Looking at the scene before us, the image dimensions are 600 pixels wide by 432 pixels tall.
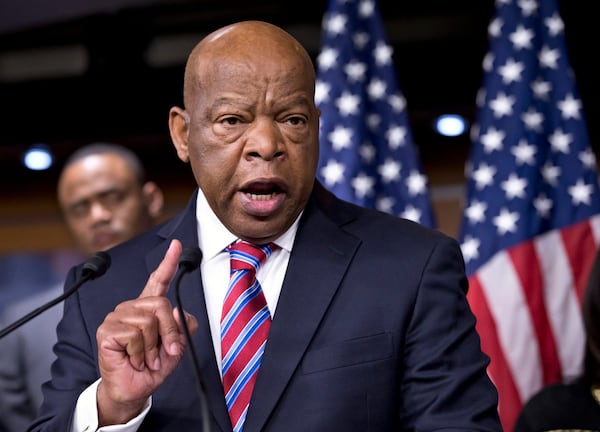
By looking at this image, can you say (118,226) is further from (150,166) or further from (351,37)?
(150,166)

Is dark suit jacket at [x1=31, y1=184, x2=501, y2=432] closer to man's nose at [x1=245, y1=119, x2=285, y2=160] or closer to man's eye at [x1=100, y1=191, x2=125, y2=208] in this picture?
man's nose at [x1=245, y1=119, x2=285, y2=160]

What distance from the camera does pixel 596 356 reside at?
86.7 inches

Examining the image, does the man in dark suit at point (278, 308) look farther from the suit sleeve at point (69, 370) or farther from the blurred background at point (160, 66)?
the blurred background at point (160, 66)

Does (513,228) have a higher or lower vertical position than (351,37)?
lower

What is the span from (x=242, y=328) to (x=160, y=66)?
3.19 m

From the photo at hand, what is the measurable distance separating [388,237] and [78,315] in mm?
573

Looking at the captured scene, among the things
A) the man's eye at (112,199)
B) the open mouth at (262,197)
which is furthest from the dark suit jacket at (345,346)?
the man's eye at (112,199)

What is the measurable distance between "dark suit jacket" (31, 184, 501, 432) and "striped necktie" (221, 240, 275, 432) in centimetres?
3

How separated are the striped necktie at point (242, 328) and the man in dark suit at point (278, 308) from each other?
0.7 inches

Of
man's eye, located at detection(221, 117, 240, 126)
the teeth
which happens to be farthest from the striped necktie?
man's eye, located at detection(221, 117, 240, 126)

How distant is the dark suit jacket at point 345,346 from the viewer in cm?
151

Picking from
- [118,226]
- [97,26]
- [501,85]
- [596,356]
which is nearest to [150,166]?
[97,26]

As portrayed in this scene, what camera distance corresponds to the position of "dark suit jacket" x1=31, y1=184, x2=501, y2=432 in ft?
4.95

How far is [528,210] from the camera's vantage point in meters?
3.15
